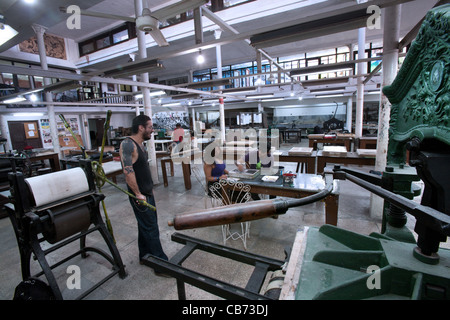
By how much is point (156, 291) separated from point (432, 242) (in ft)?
7.69

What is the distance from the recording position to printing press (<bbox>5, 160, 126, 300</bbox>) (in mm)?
1889

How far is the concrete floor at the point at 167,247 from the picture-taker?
2.28 m

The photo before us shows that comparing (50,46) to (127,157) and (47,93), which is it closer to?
(47,93)

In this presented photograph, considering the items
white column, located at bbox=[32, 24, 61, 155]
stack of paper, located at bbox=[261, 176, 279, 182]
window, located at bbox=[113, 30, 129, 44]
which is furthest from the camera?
window, located at bbox=[113, 30, 129, 44]

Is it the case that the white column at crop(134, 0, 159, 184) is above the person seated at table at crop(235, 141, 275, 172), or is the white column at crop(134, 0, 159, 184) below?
above

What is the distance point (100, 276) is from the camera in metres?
2.50

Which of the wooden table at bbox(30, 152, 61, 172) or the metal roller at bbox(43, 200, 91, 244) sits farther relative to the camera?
the wooden table at bbox(30, 152, 61, 172)

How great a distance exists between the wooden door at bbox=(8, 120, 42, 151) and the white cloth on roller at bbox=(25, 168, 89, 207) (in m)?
11.4

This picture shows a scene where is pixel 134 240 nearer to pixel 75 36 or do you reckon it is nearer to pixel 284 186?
pixel 284 186

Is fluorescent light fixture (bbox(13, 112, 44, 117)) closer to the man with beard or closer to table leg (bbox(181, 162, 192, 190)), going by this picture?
table leg (bbox(181, 162, 192, 190))

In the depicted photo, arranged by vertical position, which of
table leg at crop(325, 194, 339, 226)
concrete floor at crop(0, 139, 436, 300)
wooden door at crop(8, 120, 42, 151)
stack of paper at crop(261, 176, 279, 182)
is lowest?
concrete floor at crop(0, 139, 436, 300)

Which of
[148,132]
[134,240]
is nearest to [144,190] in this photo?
[148,132]

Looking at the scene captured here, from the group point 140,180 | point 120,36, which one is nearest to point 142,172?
point 140,180

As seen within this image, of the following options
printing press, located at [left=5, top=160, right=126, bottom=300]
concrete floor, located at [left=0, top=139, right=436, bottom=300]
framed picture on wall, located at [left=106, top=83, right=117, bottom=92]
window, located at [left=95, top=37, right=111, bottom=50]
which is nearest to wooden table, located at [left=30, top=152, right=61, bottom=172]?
concrete floor, located at [left=0, top=139, right=436, bottom=300]
